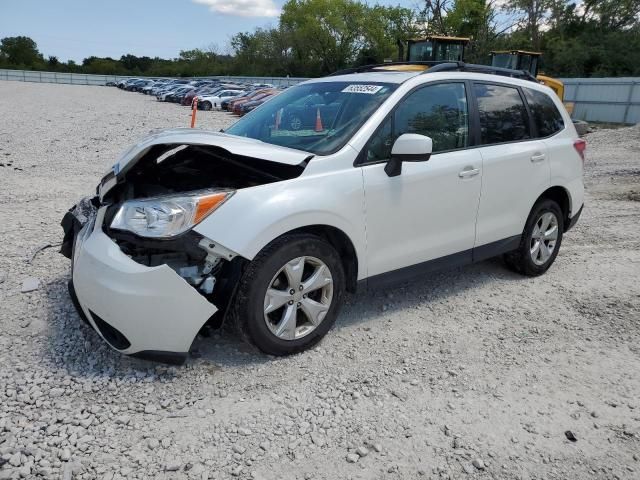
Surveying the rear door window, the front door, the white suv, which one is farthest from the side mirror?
the rear door window

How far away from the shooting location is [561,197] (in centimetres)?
516

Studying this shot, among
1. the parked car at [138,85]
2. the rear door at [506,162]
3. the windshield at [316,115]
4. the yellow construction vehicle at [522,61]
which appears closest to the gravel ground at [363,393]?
the rear door at [506,162]

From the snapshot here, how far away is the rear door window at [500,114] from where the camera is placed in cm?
433

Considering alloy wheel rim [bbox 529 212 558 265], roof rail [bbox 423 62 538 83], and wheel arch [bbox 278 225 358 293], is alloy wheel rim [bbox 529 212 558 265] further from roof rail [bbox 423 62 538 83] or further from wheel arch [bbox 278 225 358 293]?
wheel arch [bbox 278 225 358 293]

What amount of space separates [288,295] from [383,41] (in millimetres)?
76801

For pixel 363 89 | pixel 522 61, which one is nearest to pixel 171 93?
pixel 522 61

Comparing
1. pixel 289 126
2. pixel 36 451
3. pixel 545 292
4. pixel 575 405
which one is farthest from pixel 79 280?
pixel 545 292

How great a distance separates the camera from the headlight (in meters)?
2.97

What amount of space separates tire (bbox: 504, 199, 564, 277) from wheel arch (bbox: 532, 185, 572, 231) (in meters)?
0.06

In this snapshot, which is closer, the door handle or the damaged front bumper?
the damaged front bumper

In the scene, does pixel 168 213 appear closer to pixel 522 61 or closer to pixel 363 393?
pixel 363 393

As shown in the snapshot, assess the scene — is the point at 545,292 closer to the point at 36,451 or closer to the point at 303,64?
the point at 36,451

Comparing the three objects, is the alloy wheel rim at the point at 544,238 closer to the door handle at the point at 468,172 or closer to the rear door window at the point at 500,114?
the rear door window at the point at 500,114

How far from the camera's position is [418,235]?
12.8ft
